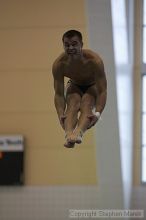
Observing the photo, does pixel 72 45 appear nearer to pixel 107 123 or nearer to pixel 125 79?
pixel 107 123

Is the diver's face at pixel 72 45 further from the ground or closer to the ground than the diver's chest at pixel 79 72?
further from the ground

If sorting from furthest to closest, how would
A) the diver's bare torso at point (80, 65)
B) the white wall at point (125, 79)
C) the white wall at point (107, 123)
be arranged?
1. the white wall at point (125, 79)
2. the white wall at point (107, 123)
3. the diver's bare torso at point (80, 65)

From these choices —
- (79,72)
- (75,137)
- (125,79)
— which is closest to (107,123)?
(125,79)

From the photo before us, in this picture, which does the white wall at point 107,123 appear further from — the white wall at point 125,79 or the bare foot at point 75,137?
the bare foot at point 75,137

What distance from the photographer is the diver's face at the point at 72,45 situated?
3426 millimetres

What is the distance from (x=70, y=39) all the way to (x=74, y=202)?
4867mm

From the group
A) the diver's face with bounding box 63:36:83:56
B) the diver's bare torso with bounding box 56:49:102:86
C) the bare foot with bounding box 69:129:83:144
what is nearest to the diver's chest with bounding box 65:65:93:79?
the diver's bare torso with bounding box 56:49:102:86

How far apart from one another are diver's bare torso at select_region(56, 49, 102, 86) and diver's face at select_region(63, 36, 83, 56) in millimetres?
119

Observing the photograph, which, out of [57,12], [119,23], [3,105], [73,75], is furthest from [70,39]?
[3,105]

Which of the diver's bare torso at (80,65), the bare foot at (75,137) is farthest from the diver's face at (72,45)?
the bare foot at (75,137)

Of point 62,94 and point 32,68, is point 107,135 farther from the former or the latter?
point 62,94

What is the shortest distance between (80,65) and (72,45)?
27 centimetres

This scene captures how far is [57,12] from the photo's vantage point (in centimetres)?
726

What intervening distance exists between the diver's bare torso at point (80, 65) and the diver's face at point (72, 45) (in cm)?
12
